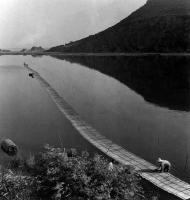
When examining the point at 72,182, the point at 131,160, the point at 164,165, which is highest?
the point at 72,182

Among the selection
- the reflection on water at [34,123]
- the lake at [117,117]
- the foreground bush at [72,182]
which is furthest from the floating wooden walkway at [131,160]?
the foreground bush at [72,182]

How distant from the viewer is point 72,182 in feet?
91.1

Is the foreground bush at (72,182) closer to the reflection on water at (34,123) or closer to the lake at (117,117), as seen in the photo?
the lake at (117,117)

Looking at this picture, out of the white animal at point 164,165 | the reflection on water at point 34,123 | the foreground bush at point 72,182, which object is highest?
the foreground bush at point 72,182

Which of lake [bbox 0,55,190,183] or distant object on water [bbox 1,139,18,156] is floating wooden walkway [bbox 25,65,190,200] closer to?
lake [bbox 0,55,190,183]

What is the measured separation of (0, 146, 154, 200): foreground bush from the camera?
1073 inches

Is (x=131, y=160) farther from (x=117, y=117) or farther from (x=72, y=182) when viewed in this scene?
(x=117, y=117)

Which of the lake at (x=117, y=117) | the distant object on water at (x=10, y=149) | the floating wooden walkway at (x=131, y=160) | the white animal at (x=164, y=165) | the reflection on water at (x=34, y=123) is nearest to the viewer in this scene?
the floating wooden walkway at (x=131, y=160)

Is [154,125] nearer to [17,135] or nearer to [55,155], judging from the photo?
[17,135]

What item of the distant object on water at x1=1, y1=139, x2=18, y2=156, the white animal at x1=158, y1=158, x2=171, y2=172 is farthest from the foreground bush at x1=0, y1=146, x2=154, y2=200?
the distant object on water at x1=1, y1=139, x2=18, y2=156

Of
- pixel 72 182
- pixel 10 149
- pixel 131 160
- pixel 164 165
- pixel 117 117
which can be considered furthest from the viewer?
pixel 117 117

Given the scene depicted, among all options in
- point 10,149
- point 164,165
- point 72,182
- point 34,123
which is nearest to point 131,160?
point 164,165

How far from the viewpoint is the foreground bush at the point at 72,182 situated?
2727 centimetres

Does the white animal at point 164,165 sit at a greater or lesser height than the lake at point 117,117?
greater
